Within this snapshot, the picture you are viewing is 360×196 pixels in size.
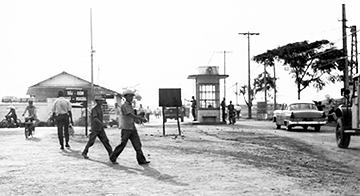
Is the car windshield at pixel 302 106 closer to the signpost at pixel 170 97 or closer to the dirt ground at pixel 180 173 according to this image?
the signpost at pixel 170 97

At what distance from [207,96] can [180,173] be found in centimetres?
2488

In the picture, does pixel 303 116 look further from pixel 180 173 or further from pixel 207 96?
pixel 180 173

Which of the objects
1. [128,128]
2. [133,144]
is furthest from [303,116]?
[128,128]

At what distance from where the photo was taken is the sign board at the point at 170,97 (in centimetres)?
2144

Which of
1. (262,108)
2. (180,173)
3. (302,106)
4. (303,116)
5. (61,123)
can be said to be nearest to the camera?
(180,173)

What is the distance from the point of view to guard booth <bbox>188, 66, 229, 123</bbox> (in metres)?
34.5

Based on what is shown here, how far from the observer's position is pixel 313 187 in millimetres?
8367

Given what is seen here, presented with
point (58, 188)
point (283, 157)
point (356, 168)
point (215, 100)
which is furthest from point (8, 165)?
point (215, 100)

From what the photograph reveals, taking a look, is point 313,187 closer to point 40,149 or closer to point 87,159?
point 87,159

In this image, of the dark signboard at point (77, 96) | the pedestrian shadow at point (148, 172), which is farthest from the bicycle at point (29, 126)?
the pedestrian shadow at point (148, 172)

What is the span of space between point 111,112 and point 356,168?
27793mm

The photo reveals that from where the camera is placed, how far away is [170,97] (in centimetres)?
2153

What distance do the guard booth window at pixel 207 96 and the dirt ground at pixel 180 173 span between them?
1975 cm

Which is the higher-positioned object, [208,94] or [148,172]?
[208,94]
